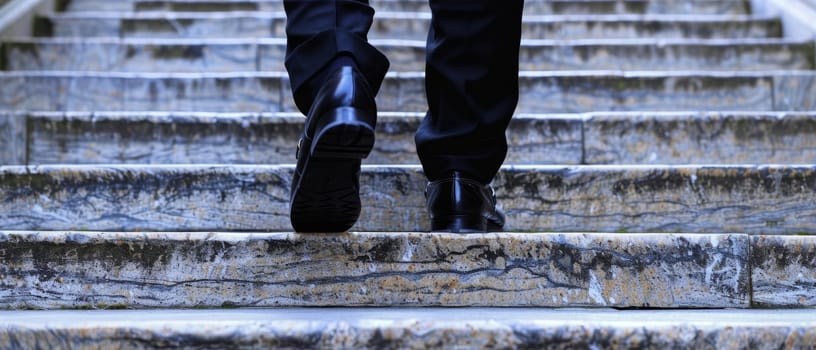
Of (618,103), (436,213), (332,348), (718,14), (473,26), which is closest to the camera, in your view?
(332,348)

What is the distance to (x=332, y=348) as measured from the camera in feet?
4.44

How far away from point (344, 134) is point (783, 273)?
0.95m

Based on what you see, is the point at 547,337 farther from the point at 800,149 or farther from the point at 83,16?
the point at 83,16

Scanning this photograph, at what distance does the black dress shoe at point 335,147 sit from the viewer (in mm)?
1410

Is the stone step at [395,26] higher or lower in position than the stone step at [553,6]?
lower

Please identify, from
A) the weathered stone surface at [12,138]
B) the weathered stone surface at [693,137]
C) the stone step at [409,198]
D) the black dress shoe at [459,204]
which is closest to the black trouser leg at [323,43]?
the black dress shoe at [459,204]

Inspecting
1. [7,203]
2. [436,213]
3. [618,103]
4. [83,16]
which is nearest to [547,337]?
[436,213]

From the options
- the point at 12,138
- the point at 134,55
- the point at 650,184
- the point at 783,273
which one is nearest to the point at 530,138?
the point at 650,184

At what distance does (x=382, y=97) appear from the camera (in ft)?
10.0

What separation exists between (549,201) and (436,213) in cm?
49

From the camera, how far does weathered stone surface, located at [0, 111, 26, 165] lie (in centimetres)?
261

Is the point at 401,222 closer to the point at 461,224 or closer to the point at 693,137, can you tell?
the point at 461,224

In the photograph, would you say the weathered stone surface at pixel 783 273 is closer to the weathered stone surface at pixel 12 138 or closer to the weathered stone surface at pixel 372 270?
the weathered stone surface at pixel 372 270

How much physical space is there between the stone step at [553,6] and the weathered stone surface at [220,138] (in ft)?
6.90
